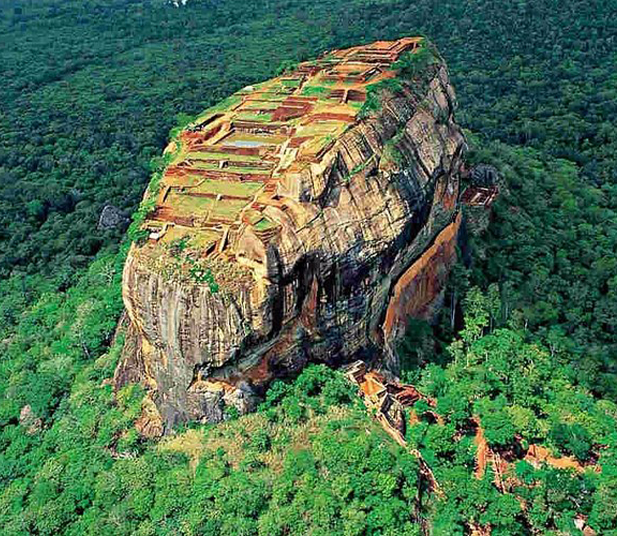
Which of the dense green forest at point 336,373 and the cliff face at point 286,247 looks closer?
the dense green forest at point 336,373

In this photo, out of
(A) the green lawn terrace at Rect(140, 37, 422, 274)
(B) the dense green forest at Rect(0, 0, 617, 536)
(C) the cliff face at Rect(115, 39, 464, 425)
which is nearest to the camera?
(B) the dense green forest at Rect(0, 0, 617, 536)

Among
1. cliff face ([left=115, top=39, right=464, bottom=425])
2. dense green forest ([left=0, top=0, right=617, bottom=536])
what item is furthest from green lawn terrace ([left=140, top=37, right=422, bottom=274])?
dense green forest ([left=0, top=0, right=617, bottom=536])

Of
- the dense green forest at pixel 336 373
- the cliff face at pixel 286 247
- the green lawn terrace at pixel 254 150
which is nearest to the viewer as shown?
the dense green forest at pixel 336 373

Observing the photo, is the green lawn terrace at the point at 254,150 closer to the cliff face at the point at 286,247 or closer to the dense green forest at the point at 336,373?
the cliff face at the point at 286,247

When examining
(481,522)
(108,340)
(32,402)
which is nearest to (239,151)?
(108,340)

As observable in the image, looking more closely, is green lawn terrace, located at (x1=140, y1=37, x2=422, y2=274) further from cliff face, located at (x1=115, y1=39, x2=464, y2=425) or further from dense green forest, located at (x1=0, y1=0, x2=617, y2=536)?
dense green forest, located at (x1=0, y1=0, x2=617, y2=536)

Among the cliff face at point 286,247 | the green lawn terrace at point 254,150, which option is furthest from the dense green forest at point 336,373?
the green lawn terrace at point 254,150

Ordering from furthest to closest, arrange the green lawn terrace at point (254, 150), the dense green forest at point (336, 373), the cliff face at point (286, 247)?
the green lawn terrace at point (254, 150) < the cliff face at point (286, 247) < the dense green forest at point (336, 373)
